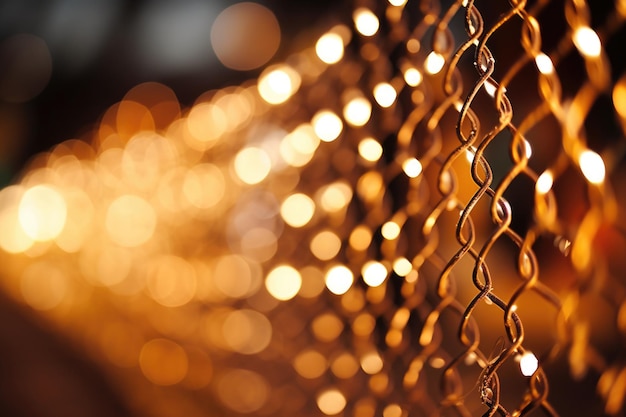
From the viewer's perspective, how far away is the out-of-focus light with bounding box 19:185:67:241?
1.99 meters

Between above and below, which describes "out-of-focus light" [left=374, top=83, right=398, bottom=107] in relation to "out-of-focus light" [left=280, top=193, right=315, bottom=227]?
above

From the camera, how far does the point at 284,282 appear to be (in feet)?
2.93

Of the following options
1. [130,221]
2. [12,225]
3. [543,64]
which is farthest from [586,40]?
[12,225]

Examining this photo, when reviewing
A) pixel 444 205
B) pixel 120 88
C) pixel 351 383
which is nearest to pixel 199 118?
pixel 351 383

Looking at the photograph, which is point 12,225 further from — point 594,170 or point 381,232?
point 594,170

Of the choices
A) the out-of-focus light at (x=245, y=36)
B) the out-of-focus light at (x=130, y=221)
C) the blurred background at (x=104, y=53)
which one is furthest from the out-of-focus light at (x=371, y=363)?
the out-of-focus light at (x=245, y=36)

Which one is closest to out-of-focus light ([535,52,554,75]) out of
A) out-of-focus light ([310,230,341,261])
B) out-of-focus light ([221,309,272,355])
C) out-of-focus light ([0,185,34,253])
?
out-of-focus light ([310,230,341,261])

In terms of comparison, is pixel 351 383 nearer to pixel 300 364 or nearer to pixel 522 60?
pixel 300 364

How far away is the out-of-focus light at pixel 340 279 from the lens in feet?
2.17

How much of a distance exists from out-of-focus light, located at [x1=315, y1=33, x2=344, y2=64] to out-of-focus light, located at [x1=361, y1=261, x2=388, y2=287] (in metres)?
0.20

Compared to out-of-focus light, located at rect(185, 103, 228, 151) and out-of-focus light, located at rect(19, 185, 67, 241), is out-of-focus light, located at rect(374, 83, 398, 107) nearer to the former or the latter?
out-of-focus light, located at rect(185, 103, 228, 151)

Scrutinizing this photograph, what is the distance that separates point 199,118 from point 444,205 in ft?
3.16

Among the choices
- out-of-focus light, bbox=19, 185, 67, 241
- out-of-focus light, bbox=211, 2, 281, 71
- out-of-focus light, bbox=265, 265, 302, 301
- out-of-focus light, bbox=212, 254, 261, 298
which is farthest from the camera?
out-of-focus light, bbox=211, 2, 281, 71

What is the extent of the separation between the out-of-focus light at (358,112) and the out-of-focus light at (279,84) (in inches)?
6.9
